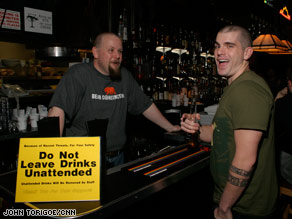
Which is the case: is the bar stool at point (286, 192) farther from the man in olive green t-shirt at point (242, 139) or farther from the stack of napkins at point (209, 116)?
the man in olive green t-shirt at point (242, 139)

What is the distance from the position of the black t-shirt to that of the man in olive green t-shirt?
0.91 meters

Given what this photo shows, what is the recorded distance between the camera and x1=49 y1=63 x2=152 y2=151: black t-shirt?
2211mm

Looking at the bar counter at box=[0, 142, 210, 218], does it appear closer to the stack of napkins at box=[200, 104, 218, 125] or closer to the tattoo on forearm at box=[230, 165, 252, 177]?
the tattoo on forearm at box=[230, 165, 252, 177]

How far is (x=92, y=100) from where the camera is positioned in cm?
232

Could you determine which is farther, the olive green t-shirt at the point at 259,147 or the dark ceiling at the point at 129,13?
the dark ceiling at the point at 129,13

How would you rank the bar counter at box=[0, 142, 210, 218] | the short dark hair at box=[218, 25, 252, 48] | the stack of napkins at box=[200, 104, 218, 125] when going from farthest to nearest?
the stack of napkins at box=[200, 104, 218, 125] < the short dark hair at box=[218, 25, 252, 48] < the bar counter at box=[0, 142, 210, 218]

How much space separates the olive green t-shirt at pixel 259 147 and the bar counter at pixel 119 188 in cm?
27

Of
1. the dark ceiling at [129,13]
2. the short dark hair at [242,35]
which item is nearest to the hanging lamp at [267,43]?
the dark ceiling at [129,13]

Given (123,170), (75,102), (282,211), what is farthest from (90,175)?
(282,211)

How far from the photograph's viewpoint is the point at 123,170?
158cm

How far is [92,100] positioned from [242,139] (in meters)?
1.41

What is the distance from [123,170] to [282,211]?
168 centimetres

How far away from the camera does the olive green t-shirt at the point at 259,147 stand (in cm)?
134

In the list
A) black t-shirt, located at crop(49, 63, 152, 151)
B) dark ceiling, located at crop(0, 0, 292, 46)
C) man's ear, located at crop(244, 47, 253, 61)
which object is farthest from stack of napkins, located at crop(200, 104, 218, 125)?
dark ceiling, located at crop(0, 0, 292, 46)
